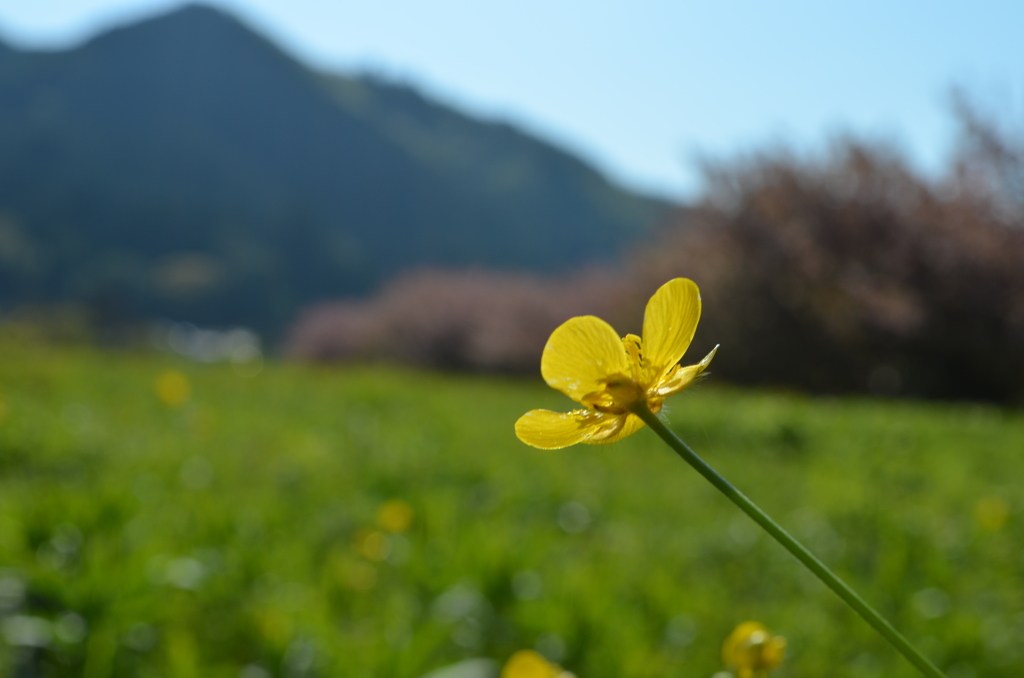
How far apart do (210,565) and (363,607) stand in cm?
38

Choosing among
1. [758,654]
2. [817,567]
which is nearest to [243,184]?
[758,654]

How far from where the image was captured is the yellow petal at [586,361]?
0.31 metres

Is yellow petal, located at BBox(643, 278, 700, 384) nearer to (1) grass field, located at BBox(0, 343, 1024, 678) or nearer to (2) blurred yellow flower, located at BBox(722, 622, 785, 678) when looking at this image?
(1) grass field, located at BBox(0, 343, 1024, 678)

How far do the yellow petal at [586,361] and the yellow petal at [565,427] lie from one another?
0.01m

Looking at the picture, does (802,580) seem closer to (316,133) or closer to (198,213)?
(198,213)

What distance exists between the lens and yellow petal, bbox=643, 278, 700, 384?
28 centimetres

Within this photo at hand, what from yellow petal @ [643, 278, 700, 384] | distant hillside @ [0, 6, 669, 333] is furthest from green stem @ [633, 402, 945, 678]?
distant hillside @ [0, 6, 669, 333]

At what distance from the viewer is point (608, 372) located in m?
0.31

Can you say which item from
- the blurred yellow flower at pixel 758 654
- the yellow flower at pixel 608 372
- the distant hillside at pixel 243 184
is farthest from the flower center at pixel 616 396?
the distant hillside at pixel 243 184

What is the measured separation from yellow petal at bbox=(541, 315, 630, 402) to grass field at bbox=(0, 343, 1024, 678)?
0.04m

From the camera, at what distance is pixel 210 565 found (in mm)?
1820

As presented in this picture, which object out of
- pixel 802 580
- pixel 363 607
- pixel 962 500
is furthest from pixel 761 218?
pixel 363 607

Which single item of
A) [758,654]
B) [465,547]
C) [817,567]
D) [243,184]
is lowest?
[465,547]

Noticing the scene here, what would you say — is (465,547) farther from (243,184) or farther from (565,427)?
(243,184)
